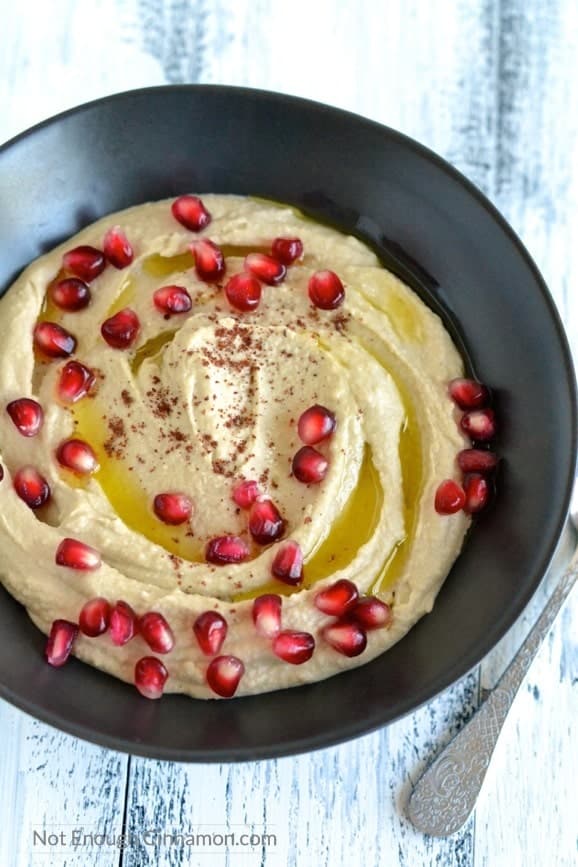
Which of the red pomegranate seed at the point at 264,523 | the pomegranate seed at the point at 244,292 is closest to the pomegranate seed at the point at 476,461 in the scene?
the red pomegranate seed at the point at 264,523

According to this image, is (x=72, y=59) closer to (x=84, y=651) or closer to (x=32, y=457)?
(x=32, y=457)

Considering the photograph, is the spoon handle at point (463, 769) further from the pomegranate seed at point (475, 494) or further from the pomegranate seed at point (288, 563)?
the pomegranate seed at point (288, 563)

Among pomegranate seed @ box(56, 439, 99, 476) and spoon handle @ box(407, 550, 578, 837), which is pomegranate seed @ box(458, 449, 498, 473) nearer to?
spoon handle @ box(407, 550, 578, 837)

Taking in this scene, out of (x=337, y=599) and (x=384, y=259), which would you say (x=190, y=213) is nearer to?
(x=384, y=259)

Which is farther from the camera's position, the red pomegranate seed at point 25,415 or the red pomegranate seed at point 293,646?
the red pomegranate seed at point 25,415

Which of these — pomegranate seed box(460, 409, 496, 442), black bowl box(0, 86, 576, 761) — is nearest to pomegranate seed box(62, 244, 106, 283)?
black bowl box(0, 86, 576, 761)

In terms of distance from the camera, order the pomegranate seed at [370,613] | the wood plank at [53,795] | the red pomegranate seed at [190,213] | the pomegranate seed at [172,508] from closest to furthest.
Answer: the pomegranate seed at [370,613]
the pomegranate seed at [172,508]
the wood plank at [53,795]
the red pomegranate seed at [190,213]
